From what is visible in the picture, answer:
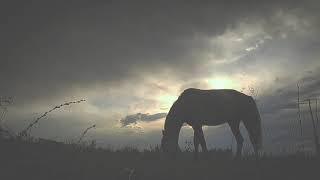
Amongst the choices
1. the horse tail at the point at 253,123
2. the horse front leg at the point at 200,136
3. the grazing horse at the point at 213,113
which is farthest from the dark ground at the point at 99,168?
the horse tail at the point at 253,123

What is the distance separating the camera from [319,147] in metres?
15.0

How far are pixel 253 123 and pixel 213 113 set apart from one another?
6.91 ft

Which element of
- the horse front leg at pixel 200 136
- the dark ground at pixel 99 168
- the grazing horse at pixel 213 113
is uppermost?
the grazing horse at pixel 213 113

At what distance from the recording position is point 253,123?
17406 mm

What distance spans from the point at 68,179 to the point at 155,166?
270 centimetres

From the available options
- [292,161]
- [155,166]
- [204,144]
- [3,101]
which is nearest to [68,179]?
[155,166]

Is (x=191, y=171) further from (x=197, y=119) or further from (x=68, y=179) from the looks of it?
(x=197, y=119)

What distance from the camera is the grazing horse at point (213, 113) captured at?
1653 centimetres

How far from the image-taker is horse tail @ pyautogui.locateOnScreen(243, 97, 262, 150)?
1733 centimetres

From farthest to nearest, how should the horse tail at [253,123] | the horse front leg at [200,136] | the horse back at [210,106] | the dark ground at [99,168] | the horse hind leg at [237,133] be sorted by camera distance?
the horse tail at [253,123] < the horse hind leg at [237,133] < the horse back at [210,106] < the horse front leg at [200,136] < the dark ground at [99,168]

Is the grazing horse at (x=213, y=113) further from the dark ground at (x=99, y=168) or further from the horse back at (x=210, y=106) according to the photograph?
the dark ground at (x=99, y=168)

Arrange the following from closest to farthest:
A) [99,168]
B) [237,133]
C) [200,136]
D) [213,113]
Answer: [99,168]
[200,136]
[213,113]
[237,133]

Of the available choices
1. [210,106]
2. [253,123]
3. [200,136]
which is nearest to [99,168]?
[200,136]

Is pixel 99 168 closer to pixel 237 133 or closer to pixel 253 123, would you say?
pixel 237 133
